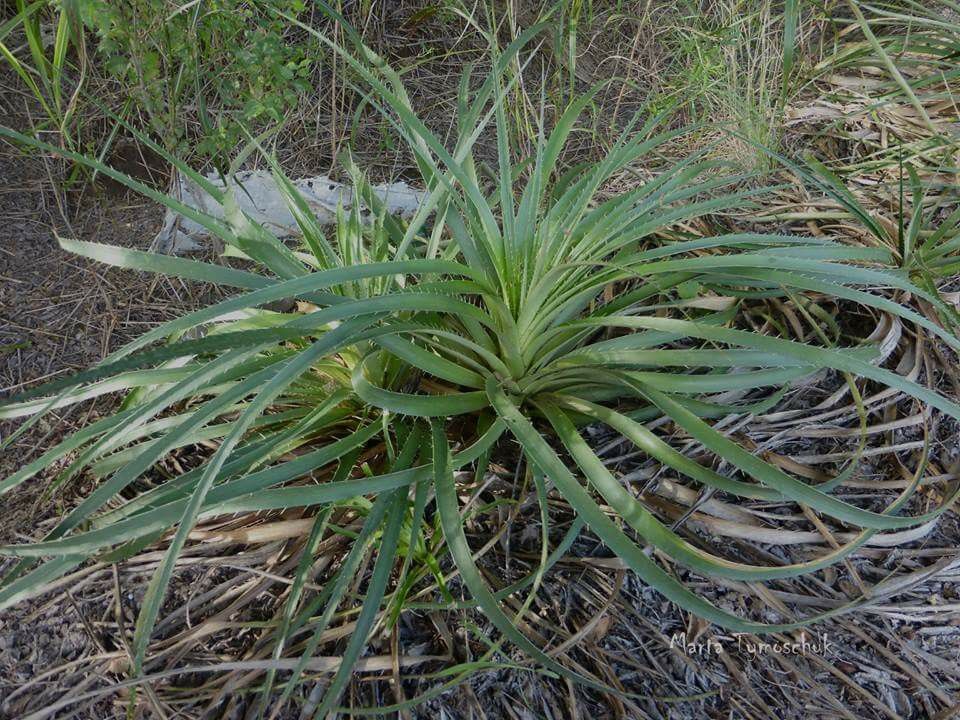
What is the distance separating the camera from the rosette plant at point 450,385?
2.64ft

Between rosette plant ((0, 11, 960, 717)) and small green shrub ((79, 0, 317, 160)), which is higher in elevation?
small green shrub ((79, 0, 317, 160))

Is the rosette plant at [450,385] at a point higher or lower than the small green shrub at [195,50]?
lower

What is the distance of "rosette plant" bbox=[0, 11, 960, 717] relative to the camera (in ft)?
2.64

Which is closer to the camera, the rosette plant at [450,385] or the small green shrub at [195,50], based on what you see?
the rosette plant at [450,385]

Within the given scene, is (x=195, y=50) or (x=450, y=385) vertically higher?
(x=195, y=50)

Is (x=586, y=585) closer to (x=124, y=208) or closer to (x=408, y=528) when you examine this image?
(x=408, y=528)

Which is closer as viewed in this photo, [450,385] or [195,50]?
[450,385]

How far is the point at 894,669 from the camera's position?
38.2 inches

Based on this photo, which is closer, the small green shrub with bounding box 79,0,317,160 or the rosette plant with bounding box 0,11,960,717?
the rosette plant with bounding box 0,11,960,717

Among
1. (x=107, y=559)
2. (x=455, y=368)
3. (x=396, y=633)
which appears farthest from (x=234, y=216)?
(x=396, y=633)

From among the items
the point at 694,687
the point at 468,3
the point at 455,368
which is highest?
the point at 468,3

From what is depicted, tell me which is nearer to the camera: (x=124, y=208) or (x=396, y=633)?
(x=396, y=633)

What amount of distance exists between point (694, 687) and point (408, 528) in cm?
45

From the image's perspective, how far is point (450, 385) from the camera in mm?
Answer: 1195
